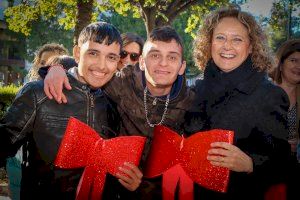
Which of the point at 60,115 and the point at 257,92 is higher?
the point at 257,92

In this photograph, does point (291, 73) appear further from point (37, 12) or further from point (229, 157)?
point (37, 12)

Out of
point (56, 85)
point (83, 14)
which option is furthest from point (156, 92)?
point (83, 14)

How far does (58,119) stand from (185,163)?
0.90m

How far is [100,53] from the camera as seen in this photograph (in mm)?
2592

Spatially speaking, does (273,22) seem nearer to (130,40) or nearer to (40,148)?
(130,40)

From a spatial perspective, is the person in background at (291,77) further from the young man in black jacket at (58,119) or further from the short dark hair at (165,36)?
the young man in black jacket at (58,119)

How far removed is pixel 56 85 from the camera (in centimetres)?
247

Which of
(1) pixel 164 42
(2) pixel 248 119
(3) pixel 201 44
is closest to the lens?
(2) pixel 248 119

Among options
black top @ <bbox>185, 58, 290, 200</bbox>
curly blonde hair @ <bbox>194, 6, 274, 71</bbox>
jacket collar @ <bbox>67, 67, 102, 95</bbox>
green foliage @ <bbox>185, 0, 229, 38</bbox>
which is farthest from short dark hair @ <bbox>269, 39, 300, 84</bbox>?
green foliage @ <bbox>185, 0, 229, 38</bbox>

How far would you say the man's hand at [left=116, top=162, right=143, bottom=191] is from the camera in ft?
7.95

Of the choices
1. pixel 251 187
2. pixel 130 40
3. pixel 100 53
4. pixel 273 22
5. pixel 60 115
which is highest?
pixel 273 22

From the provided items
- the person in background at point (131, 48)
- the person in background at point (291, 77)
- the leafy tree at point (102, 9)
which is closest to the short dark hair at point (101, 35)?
the person in background at point (131, 48)

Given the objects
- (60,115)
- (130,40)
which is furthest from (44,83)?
(130,40)

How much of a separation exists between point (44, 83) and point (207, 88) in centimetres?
117
